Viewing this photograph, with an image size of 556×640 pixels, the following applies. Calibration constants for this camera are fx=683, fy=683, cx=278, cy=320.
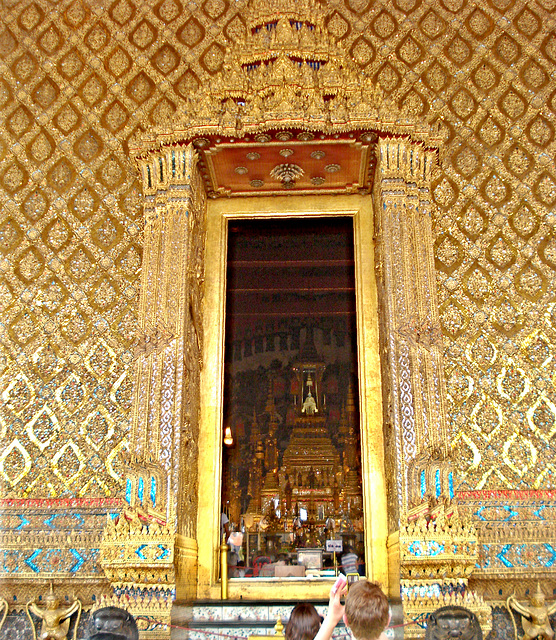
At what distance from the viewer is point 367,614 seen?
297cm

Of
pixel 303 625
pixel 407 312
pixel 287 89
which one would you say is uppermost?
pixel 287 89

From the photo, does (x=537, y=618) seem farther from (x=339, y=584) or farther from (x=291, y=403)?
(x=339, y=584)

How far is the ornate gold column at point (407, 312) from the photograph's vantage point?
6.54 meters

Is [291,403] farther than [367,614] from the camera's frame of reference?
Yes

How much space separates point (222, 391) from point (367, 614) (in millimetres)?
4800

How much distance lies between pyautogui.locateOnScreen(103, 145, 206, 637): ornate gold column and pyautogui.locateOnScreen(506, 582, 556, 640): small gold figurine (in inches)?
123

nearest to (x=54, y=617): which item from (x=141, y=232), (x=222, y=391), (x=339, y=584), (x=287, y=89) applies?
(x=222, y=391)

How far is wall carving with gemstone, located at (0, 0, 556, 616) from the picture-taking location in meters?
7.01

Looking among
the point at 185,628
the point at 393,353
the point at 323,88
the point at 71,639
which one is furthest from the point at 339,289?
the point at 71,639

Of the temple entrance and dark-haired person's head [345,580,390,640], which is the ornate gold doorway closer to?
the temple entrance

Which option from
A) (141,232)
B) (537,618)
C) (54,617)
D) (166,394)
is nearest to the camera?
(537,618)

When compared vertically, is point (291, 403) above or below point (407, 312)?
below

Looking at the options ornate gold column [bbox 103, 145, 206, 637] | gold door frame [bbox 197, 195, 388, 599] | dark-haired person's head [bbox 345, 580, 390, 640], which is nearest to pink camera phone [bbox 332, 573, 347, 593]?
dark-haired person's head [bbox 345, 580, 390, 640]

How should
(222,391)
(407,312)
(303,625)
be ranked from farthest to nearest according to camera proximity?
(222,391) → (407,312) → (303,625)
